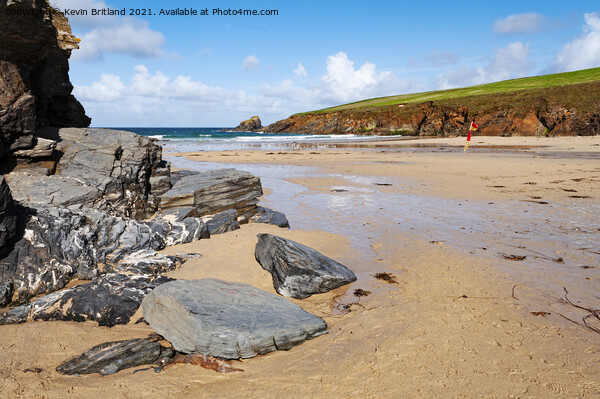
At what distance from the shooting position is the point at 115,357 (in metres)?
4.20

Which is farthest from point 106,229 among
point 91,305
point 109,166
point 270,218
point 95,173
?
point 270,218

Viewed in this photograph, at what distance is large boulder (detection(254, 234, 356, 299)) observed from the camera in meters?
6.12

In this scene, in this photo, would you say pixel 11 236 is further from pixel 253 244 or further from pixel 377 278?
pixel 377 278

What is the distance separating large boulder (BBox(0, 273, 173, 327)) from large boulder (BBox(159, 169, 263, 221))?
4.53 meters

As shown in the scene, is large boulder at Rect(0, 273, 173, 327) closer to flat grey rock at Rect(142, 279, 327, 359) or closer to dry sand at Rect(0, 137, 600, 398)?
dry sand at Rect(0, 137, 600, 398)

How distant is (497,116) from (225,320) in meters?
63.7

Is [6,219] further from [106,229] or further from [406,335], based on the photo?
[406,335]

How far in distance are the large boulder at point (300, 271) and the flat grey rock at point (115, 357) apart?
2322 mm

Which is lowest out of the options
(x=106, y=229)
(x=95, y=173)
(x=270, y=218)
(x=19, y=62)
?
(x=270, y=218)

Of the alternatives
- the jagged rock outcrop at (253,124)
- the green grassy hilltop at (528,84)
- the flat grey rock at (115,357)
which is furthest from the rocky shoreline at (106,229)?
the jagged rock outcrop at (253,124)

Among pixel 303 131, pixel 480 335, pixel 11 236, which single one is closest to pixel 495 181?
pixel 480 335

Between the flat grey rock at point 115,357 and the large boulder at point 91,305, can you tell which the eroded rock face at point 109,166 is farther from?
the flat grey rock at point 115,357

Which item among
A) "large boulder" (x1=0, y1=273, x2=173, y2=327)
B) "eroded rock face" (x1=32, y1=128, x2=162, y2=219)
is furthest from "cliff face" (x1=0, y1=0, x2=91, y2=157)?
"large boulder" (x1=0, y1=273, x2=173, y2=327)

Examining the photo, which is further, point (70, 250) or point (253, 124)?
point (253, 124)
